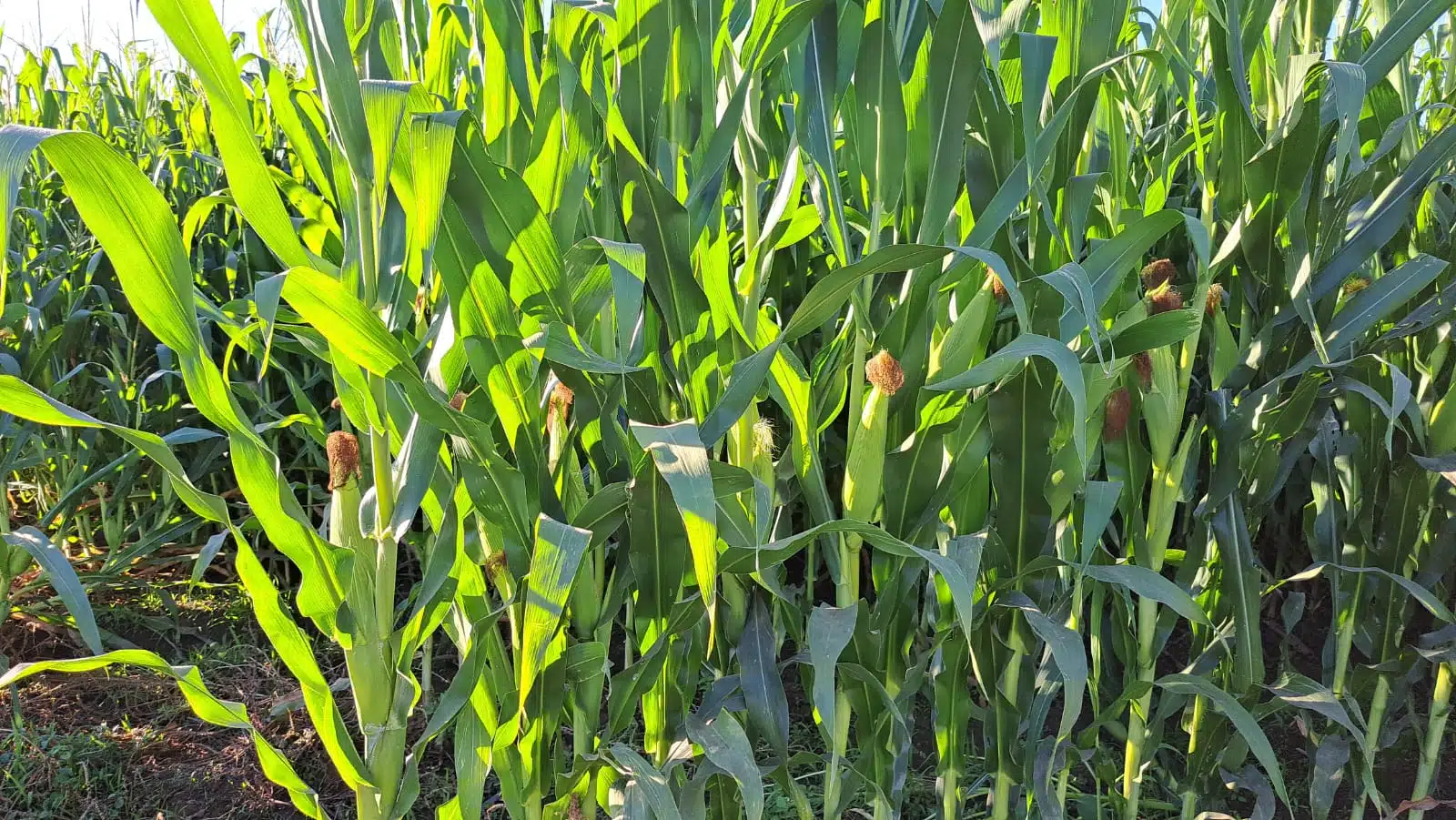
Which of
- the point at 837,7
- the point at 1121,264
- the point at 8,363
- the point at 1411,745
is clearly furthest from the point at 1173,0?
the point at 8,363

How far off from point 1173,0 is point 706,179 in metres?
0.73

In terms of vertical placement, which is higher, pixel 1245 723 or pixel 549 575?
pixel 549 575

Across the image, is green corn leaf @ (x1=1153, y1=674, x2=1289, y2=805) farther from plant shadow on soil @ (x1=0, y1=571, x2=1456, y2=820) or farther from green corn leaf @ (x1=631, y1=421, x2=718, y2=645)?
green corn leaf @ (x1=631, y1=421, x2=718, y2=645)

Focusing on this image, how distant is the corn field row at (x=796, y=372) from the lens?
917mm

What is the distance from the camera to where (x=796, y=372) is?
3.43ft

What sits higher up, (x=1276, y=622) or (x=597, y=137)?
(x=597, y=137)

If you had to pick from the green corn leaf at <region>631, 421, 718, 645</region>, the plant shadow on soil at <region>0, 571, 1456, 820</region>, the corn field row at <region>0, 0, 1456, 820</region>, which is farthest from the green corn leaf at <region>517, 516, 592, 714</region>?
the plant shadow on soil at <region>0, 571, 1456, 820</region>

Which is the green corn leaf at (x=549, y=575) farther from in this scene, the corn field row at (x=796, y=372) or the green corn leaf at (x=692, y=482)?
the green corn leaf at (x=692, y=482)

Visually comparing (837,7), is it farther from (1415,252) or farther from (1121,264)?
(1415,252)

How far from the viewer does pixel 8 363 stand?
1884 mm

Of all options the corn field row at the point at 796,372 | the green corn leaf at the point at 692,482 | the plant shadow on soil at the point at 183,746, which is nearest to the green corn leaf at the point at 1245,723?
the corn field row at the point at 796,372

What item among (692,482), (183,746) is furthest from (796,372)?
(183,746)

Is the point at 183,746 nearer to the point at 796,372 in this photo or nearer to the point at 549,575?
the point at 549,575

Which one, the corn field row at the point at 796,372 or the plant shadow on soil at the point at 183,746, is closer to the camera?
the corn field row at the point at 796,372
